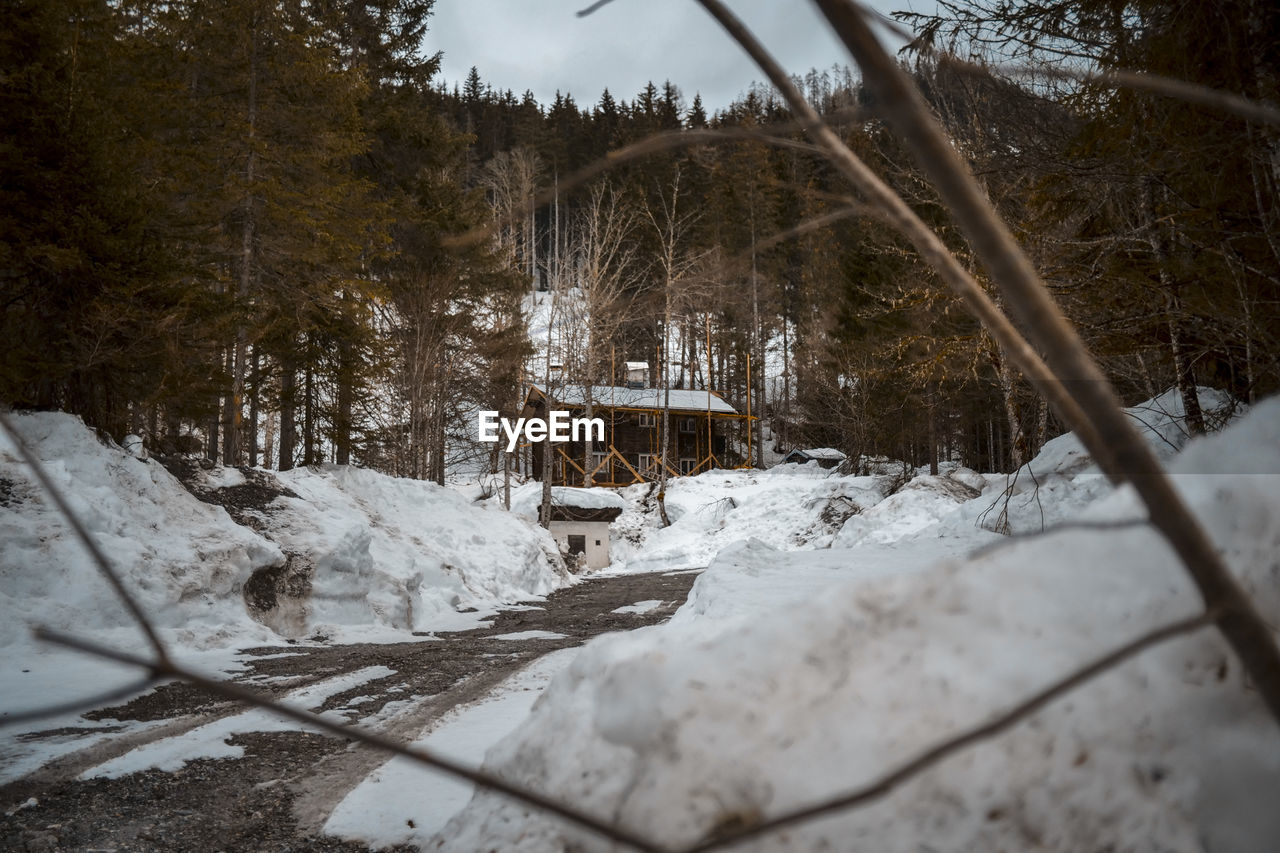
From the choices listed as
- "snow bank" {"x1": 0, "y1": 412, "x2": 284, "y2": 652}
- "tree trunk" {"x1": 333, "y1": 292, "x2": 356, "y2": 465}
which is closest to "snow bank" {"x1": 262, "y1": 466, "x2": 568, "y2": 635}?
"snow bank" {"x1": 0, "y1": 412, "x2": 284, "y2": 652}

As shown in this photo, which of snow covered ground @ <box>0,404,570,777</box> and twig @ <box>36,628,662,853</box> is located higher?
twig @ <box>36,628,662,853</box>

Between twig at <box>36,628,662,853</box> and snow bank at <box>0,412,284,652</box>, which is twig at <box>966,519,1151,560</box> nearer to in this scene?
twig at <box>36,628,662,853</box>

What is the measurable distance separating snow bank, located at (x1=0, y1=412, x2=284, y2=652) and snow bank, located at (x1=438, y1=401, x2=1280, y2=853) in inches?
230

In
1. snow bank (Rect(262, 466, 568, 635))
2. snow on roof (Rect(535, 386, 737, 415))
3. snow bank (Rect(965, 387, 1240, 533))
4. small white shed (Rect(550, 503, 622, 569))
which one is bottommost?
small white shed (Rect(550, 503, 622, 569))

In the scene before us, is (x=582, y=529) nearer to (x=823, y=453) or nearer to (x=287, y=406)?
(x=287, y=406)

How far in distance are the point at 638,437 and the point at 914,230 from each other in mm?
31797

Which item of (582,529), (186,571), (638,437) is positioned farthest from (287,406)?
(638,437)

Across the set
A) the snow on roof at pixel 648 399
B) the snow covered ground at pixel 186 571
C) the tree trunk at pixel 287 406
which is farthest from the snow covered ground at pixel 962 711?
the snow on roof at pixel 648 399

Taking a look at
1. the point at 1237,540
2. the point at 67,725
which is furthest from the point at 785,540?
the point at 1237,540

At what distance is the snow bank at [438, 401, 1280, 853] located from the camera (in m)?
0.76

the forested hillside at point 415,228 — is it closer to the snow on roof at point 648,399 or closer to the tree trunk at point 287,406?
the tree trunk at point 287,406

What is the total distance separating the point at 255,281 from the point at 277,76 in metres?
3.96

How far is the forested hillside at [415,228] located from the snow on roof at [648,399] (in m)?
2.04

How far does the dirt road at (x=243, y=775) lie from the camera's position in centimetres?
253
